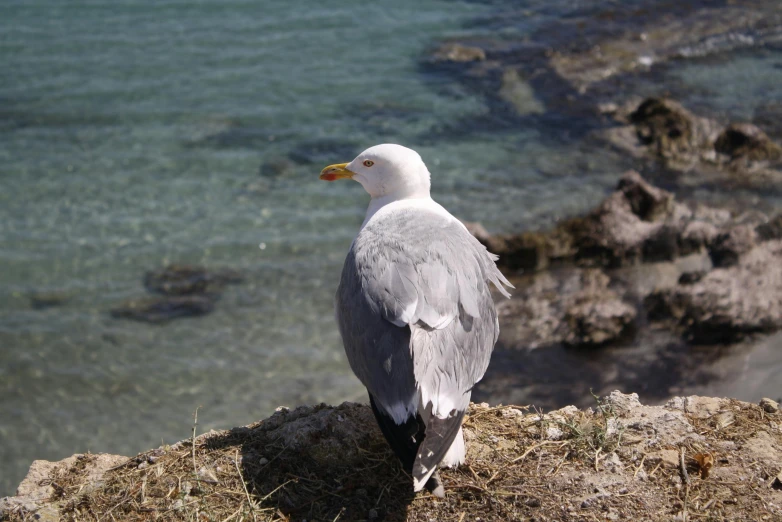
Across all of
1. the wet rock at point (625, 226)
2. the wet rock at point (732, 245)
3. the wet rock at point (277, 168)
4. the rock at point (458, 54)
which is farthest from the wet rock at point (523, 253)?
the rock at point (458, 54)

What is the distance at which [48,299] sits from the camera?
9.29m

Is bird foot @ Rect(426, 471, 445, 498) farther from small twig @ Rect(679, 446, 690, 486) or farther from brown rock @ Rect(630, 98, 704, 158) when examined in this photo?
brown rock @ Rect(630, 98, 704, 158)

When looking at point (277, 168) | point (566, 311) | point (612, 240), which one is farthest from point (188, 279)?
point (612, 240)

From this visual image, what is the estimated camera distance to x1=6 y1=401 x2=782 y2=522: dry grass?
358cm

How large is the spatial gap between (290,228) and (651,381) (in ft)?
16.7

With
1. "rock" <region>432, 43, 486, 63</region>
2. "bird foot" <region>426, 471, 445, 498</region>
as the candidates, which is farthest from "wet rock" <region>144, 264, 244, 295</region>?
"rock" <region>432, 43, 486, 63</region>

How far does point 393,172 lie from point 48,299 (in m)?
5.89

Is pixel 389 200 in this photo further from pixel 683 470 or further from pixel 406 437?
pixel 683 470

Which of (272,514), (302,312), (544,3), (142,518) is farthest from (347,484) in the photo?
(544,3)

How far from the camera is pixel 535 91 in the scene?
1441cm

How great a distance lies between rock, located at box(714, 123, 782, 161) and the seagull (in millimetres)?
8572

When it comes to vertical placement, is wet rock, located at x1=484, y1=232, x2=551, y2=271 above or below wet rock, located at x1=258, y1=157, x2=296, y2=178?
below

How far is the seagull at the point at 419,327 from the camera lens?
3.48 meters

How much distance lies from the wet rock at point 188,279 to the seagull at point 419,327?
5.13 metres
